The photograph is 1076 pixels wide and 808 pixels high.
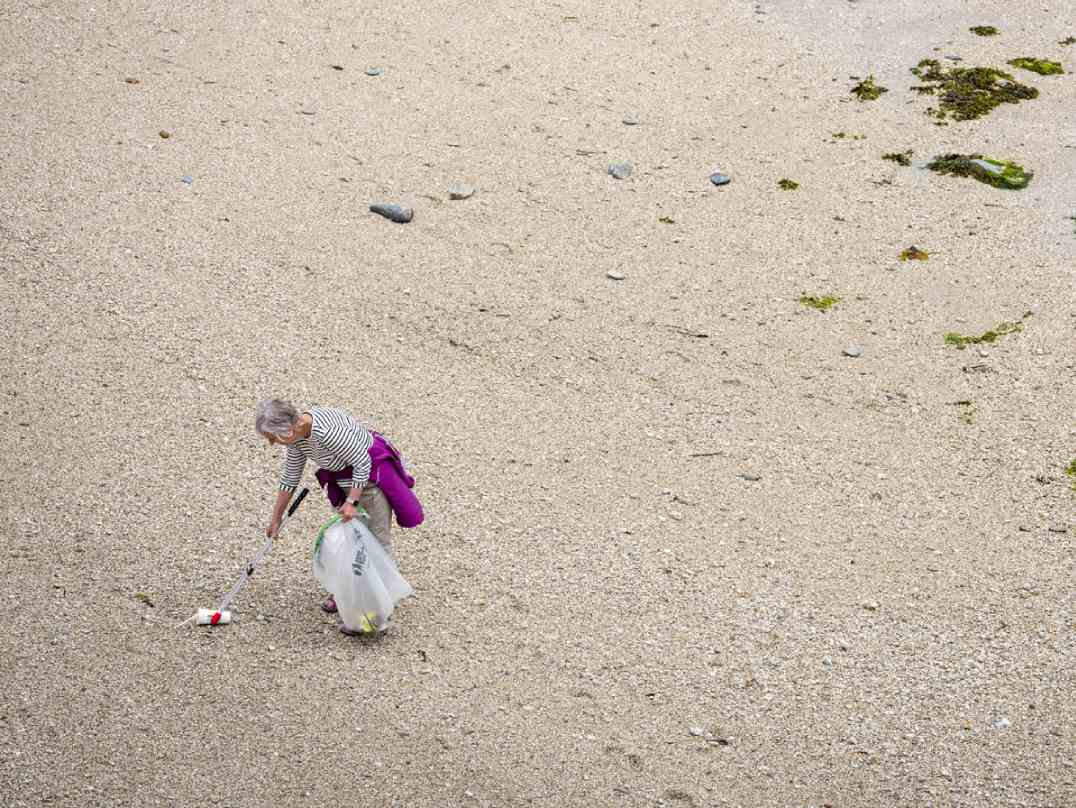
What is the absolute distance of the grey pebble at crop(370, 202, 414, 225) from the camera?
12.5 m

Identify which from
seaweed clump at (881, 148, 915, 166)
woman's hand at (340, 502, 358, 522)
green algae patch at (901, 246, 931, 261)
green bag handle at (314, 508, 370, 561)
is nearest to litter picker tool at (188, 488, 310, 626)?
green bag handle at (314, 508, 370, 561)

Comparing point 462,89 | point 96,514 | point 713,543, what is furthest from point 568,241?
point 96,514

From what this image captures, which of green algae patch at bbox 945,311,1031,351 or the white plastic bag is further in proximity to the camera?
green algae patch at bbox 945,311,1031,351

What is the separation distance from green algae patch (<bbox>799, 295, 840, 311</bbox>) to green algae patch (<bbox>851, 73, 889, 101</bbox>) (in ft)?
15.4

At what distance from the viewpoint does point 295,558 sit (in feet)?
27.6

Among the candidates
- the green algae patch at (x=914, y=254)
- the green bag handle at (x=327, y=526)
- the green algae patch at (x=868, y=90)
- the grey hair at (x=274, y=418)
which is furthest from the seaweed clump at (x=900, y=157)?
the grey hair at (x=274, y=418)

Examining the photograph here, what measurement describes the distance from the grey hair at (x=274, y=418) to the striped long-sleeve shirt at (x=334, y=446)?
24 cm

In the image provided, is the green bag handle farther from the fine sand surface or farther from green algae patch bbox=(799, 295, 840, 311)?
green algae patch bbox=(799, 295, 840, 311)

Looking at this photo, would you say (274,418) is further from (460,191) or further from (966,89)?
(966,89)

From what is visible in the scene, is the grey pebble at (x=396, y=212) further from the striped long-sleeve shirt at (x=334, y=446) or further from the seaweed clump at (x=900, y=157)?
the seaweed clump at (x=900, y=157)

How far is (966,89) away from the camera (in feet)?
49.5

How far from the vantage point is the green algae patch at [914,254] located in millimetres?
12250

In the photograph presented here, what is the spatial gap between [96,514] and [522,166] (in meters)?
6.98

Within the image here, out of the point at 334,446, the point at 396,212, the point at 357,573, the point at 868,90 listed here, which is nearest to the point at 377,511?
the point at 357,573
